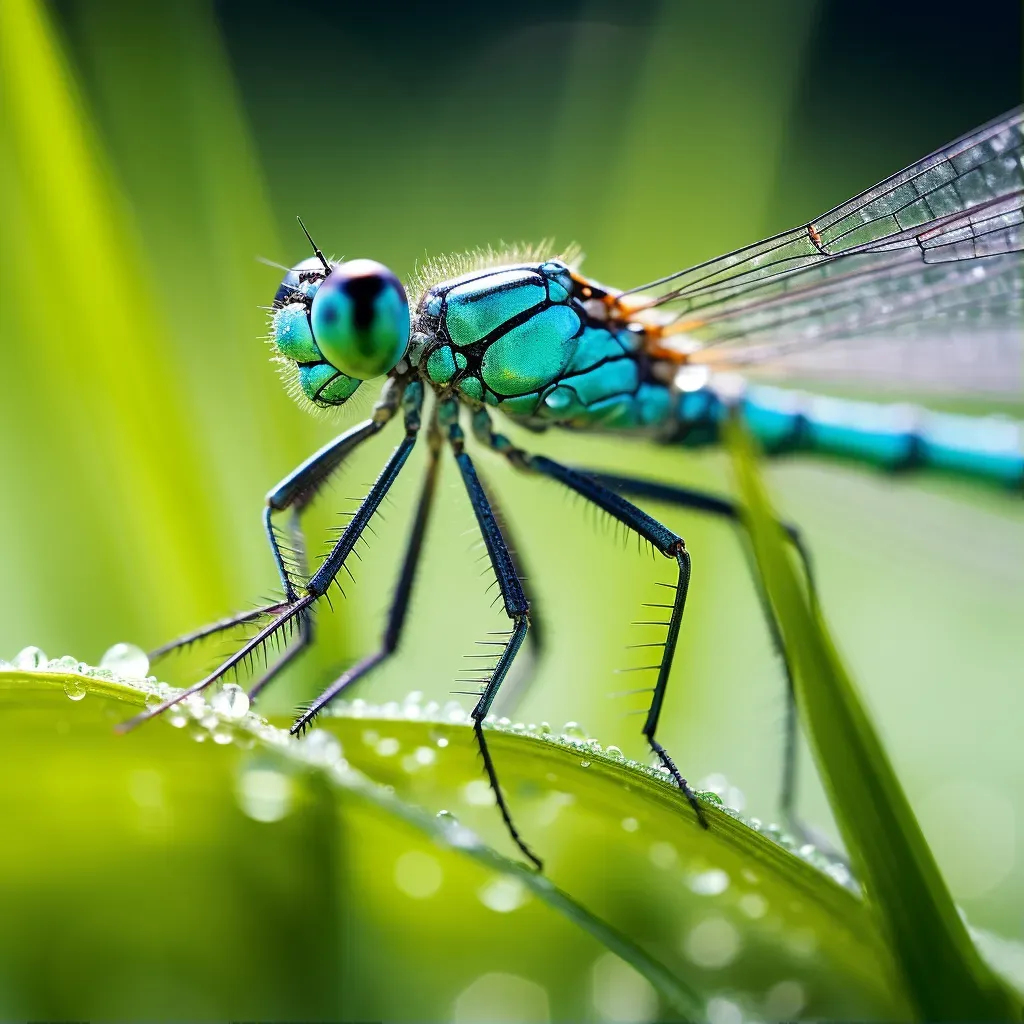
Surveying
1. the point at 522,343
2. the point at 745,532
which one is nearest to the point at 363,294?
the point at 522,343

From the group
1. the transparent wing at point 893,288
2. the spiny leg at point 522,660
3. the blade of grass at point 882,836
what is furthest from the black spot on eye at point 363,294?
the blade of grass at point 882,836

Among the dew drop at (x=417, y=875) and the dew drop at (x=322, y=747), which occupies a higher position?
the dew drop at (x=322, y=747)

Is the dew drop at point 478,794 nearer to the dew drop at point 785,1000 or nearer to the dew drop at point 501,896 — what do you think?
the dew drop at point 501,896

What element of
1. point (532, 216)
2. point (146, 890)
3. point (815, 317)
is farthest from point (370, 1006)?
point (532, 216)

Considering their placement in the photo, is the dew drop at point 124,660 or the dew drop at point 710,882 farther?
the dew drop at point 124,660

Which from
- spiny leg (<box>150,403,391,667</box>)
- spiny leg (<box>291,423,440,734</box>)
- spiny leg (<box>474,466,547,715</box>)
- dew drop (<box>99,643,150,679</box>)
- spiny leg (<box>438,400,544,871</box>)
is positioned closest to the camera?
dew drop (<box>99,643,150,679</box>)

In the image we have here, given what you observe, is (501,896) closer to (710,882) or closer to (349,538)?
(710,882)

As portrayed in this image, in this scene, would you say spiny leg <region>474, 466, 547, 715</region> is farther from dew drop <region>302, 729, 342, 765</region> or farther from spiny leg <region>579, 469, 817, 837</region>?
dew drop <region>302, 729, 342, 765</region>

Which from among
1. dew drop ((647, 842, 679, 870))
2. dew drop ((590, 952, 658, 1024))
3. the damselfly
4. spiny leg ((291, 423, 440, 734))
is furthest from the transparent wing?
dew drop ((590, 952, 658, 1024))
